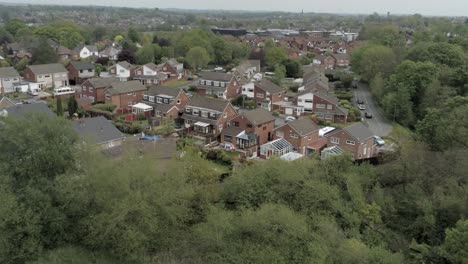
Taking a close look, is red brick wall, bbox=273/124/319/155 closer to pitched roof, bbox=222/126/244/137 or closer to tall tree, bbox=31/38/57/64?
pitched roof, bbox=222/126/244/137

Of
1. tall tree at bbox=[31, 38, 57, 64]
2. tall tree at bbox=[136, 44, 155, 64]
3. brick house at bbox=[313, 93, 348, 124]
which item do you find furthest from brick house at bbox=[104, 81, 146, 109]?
tall tree at bbox=[136, 44, 155, 64]

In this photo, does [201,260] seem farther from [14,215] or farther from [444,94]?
[444,94]

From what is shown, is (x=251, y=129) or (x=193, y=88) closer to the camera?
(x=251, y=129)

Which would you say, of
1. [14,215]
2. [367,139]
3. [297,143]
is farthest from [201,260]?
[367,139]

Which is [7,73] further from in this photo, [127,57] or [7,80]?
[127,57]

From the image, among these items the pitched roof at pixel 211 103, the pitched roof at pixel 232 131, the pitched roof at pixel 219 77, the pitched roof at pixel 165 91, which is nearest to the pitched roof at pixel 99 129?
the pitched roof at pixel 232 131

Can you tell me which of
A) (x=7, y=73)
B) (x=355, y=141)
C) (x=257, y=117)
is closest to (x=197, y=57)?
(x=7, y=73)
